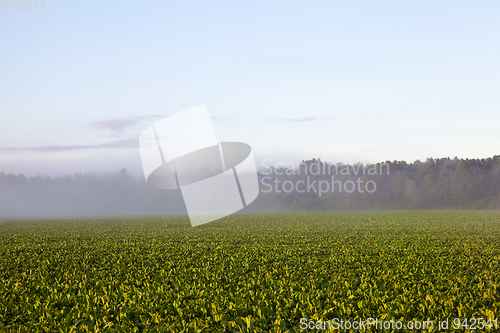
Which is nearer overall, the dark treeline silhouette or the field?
the field

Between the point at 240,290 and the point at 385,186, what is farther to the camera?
the point at 385,186

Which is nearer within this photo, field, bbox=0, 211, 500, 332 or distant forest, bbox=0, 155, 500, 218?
field, bbox=0, 211, 500, 332

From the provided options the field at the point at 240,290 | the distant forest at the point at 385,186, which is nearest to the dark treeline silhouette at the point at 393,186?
the distant forest at the point at 385,186

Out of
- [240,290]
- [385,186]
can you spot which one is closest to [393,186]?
[385,186]

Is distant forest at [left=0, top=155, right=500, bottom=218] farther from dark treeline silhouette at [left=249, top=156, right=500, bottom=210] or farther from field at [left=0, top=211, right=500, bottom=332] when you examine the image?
field at [left=0, top=211, right=500, bottom=332]

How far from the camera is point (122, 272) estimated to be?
1409cm

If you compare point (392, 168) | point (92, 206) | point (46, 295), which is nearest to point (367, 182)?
point (392, 168)

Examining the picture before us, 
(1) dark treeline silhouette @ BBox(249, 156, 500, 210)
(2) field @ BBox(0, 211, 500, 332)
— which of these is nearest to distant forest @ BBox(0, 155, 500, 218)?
(1) dark treeline silhouette @ BBox(249, 156, 500, 210)

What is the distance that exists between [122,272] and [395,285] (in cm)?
989

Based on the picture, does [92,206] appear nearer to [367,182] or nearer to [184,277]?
[367,182]

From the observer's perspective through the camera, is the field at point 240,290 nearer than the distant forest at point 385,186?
Yes

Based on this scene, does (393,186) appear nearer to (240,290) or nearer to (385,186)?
(385,186)

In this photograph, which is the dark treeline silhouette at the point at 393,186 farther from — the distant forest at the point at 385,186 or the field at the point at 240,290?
the field at the point at 240,290

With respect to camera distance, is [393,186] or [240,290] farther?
[393,186]
